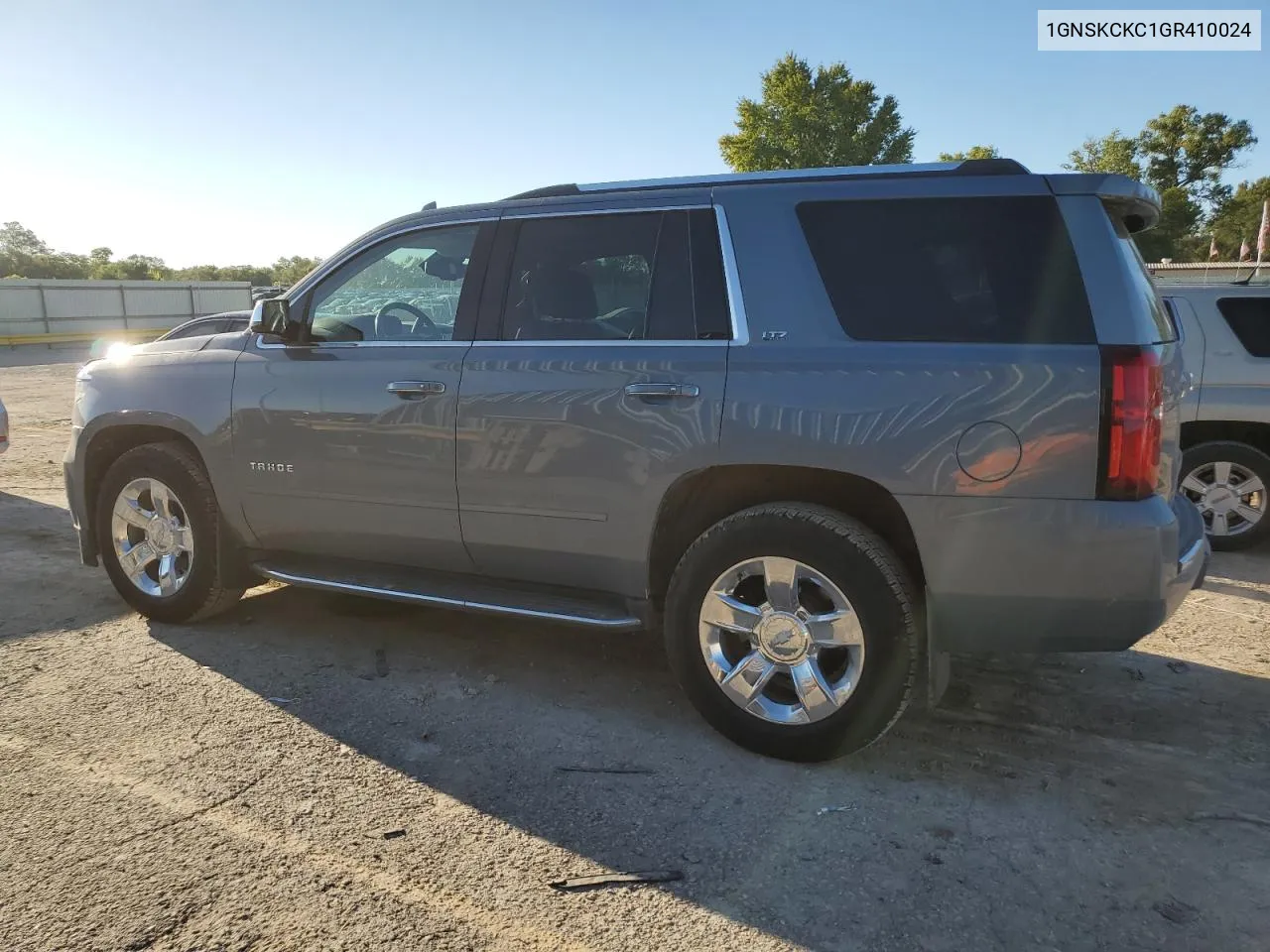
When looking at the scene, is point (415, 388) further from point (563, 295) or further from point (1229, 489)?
point (1229, 489)

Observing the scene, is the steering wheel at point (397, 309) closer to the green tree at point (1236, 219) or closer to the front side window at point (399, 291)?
the front side window at point (399, 291)

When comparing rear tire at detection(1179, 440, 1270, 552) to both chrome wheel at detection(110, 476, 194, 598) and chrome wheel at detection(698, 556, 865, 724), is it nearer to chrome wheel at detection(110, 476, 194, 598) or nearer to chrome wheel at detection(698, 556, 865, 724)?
chrome wheel at detection(698, 556, 865, 724)

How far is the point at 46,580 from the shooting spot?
5.42 metres

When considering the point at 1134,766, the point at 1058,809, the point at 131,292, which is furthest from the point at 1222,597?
the point at 131,292

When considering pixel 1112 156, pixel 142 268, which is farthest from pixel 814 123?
pixel 142 268

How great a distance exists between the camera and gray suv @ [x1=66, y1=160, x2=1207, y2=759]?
2.86 meters

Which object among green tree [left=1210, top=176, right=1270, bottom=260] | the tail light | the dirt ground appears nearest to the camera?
the dirt ground

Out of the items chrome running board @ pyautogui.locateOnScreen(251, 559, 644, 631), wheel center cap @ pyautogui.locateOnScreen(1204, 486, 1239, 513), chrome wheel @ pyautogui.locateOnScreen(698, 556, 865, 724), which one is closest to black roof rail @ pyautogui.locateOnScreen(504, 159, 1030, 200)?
chrome wheel @ pyautogui.locateOnScreen(698, 556, 865, 724)

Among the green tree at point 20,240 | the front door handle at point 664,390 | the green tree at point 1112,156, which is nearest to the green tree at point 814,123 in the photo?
the green tree at point 1112,156

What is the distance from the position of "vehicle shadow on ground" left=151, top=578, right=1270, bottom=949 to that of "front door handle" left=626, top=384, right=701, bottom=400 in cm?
126

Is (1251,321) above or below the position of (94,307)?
below

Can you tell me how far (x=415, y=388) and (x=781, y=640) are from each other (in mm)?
1777

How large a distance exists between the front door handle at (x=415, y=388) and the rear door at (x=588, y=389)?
0.14 meters

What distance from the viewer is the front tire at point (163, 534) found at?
442cm
